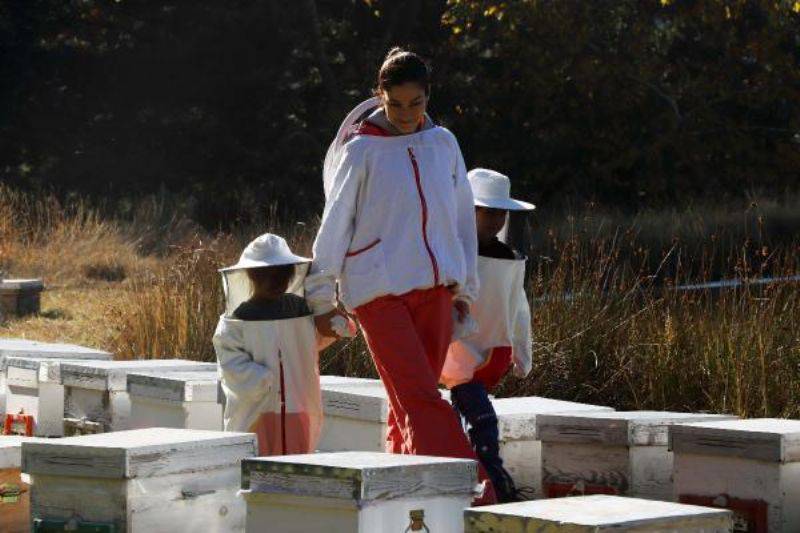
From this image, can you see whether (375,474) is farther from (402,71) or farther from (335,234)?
(402,71)

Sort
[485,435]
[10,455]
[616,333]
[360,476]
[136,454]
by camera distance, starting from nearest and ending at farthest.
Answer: [360,476] < [136,454] < [485,435] < [10,455] < [616,333]

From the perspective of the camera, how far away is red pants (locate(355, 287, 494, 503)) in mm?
6422

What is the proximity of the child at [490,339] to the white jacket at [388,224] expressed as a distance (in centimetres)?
51

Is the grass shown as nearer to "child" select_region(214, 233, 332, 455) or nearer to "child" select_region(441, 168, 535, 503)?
"child" select_region(441, 168, 535, 503)

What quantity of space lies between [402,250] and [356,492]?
1472mm

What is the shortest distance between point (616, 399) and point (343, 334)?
3.74m

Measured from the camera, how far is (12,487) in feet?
24.0

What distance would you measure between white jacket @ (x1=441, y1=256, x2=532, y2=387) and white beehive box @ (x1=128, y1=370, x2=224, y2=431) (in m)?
1.44

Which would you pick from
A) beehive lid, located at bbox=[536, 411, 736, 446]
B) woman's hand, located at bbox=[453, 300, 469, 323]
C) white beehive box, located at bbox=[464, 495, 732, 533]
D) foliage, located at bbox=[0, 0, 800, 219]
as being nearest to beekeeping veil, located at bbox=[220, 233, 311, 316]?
woman's hand, located at bbox=[453, 300, 469, 323]

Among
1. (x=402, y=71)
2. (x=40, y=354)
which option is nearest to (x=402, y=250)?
(x=402, y=71)

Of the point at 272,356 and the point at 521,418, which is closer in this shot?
the point at 272,356

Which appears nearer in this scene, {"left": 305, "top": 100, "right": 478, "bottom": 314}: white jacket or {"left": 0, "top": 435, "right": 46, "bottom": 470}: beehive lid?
{"left": 305, "top": 100, "right": 478, "bottom": 314}: white jacket

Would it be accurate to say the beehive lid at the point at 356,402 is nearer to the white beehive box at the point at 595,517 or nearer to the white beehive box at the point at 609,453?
the white beehive box at the point at 609,453

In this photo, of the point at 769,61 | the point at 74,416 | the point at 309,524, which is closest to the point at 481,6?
the point at 769,61
